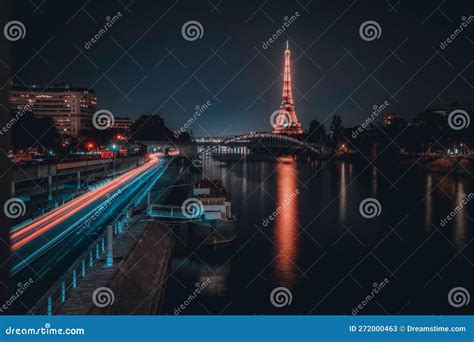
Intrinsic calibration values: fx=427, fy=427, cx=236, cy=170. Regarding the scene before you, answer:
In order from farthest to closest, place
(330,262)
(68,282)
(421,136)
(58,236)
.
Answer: (421,136)
(330,262)
(58,236)
(68,282)

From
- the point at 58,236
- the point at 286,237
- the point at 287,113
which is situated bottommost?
the point at 58,236

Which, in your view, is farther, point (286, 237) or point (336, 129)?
point (336, 129)

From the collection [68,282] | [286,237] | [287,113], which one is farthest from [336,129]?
[68,282]

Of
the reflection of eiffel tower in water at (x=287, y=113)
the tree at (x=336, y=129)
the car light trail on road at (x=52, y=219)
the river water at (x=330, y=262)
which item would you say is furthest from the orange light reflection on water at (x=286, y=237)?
the reflection of eiffel tower in water at (x=287, y=113)

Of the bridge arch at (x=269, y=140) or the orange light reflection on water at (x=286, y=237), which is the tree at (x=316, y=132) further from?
the orange light reflection on water at (x=286, y=237)

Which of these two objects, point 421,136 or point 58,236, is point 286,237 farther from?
point 421,136

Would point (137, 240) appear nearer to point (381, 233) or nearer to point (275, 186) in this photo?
point (381, 233)
